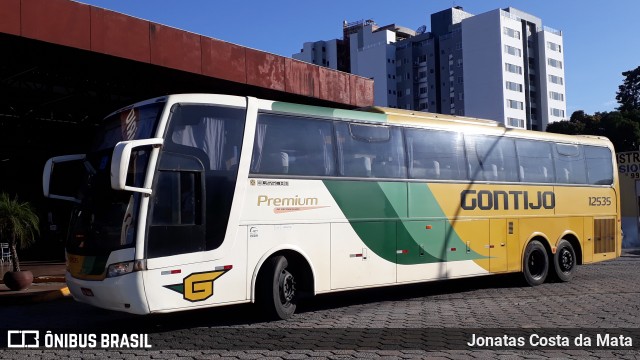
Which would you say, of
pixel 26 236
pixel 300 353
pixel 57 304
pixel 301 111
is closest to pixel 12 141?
pixel 26 236

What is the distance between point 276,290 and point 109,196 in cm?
272

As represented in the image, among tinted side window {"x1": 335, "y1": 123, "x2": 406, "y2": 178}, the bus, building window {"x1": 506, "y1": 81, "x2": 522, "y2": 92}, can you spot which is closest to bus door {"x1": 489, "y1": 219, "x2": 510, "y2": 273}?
the bus

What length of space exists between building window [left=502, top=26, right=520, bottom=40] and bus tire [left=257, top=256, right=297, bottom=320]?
85.5 m

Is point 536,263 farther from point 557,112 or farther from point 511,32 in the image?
point 557,112

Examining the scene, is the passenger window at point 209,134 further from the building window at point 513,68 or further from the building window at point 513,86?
the building window at point 513,68

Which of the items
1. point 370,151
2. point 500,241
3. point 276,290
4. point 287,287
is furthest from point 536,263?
point 276,290

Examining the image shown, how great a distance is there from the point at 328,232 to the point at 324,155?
1251mm

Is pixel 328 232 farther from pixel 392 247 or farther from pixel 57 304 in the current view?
pixel 57 304

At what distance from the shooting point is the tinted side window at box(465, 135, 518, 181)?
1230 cm

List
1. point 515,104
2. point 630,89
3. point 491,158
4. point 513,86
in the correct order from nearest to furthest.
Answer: point 491,158 < point 630,89 < point 513,86 < point 515,104

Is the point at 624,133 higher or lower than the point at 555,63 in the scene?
lower

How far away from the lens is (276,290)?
894 cm

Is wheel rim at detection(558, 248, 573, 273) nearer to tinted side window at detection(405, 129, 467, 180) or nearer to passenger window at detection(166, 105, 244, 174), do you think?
tinted side window at detection(405, 129, 467, 180)

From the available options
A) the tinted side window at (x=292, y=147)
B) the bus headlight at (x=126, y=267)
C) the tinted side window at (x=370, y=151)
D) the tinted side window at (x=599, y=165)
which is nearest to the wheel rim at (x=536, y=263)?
the tinted side window at (x=599, y=165)
